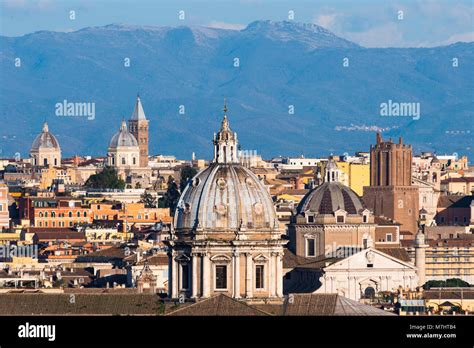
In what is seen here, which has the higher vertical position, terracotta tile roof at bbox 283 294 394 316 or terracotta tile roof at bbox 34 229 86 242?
terracotta tile roof at bbox 34 229 86 242

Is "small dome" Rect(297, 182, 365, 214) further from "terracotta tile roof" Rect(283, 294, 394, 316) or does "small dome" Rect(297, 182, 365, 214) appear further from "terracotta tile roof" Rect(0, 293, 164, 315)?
"terracotta tile roof" Rect(283, 294, 394, 316)

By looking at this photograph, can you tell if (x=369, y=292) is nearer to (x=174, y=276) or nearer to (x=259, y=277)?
(x=174, y=276)

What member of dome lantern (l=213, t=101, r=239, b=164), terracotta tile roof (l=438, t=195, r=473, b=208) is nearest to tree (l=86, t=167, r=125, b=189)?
terracotta tile roof (l=438, t=195, r=473, b=208)

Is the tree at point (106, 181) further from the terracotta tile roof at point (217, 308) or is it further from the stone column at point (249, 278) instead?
the terracotta tile roof at point (217, 308)

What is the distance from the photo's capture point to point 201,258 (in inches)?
2359

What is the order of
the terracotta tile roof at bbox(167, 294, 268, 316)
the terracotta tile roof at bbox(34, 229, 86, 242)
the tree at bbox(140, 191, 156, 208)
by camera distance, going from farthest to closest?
the tree at bbox(140, 191, 156, 208), the terracotta tile roof at bbox(34, 229, 86, 242), the terracotta tile roof at bbox(167, 294, 268, 316)

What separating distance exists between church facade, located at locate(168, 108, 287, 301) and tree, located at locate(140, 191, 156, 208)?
250 ft

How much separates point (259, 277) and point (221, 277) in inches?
34.7

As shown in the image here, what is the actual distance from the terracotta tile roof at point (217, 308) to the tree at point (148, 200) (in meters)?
81.9

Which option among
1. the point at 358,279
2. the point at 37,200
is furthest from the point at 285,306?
the point at 37,200

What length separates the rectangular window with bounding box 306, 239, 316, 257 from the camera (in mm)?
94688
